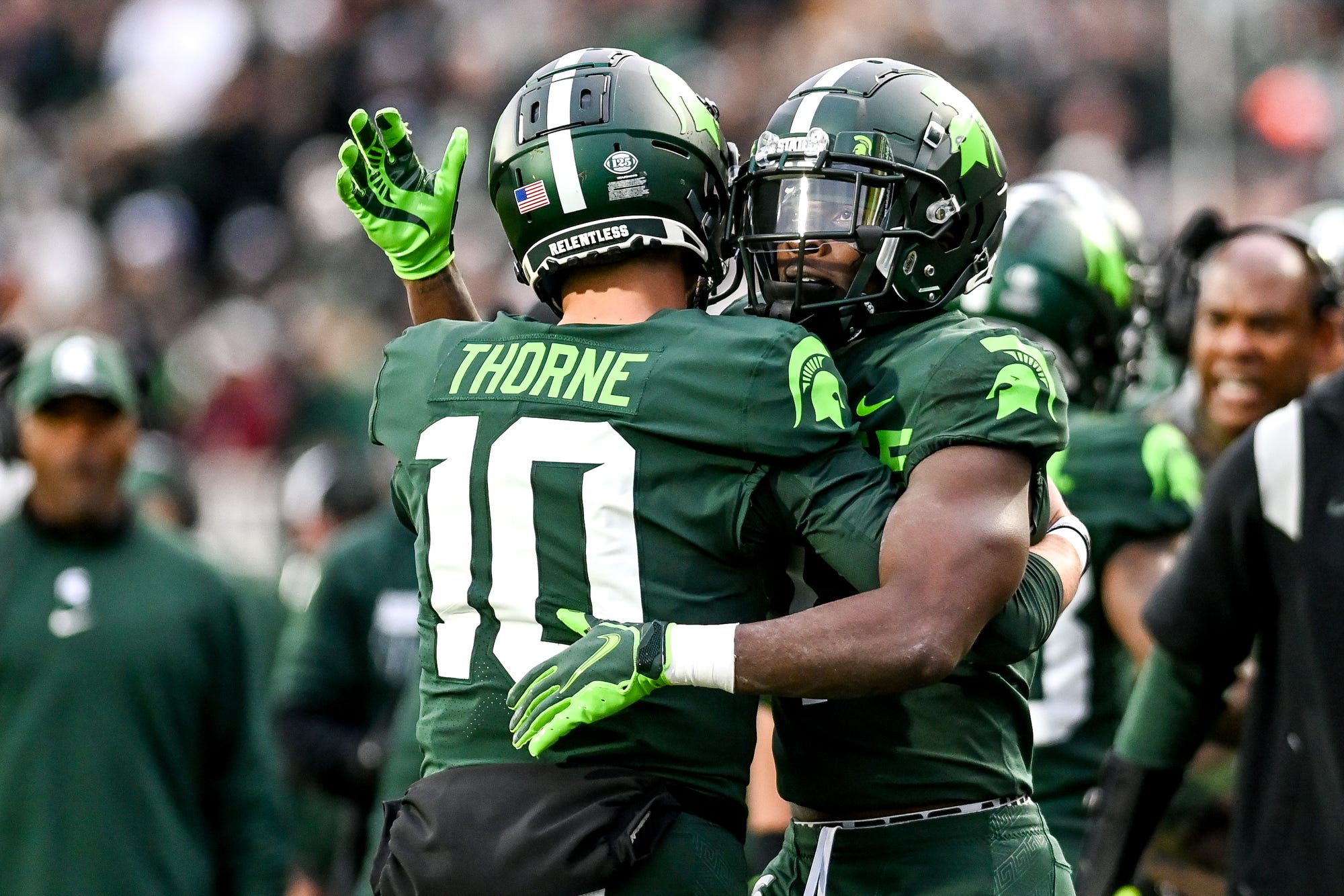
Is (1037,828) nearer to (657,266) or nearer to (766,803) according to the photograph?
(657,266)

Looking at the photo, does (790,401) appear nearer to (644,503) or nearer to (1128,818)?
(644,503)

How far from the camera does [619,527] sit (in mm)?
2990

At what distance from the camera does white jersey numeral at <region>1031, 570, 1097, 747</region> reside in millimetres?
4629

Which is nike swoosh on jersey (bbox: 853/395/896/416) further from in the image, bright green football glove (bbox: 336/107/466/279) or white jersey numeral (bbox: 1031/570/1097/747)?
white jersey numeral (bbox: 1031/570/1097/747)

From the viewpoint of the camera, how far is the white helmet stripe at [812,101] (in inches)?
131

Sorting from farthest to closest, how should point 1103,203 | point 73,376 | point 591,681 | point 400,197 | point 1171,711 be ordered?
point 73,376 < point 1103,203 < point 1171,711 < point 400,197 < point 591,681

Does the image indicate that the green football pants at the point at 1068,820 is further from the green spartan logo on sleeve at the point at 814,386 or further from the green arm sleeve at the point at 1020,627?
the green spartan logo on sleeve at the point at 814,386

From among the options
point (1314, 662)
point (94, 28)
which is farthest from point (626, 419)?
point (94, 28)

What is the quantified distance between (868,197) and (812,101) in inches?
8.9

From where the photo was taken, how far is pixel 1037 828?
3.31 metres

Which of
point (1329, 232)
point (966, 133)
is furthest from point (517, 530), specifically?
point (1329, 232)

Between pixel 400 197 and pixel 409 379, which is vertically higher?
pixel 400 197

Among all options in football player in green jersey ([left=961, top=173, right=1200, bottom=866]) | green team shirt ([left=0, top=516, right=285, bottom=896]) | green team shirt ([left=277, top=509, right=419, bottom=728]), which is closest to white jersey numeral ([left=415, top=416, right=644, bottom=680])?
football player in green jersey ([left=961, top=173, right=1200, bottom=866])

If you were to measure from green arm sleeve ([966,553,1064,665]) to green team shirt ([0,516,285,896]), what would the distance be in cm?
351
